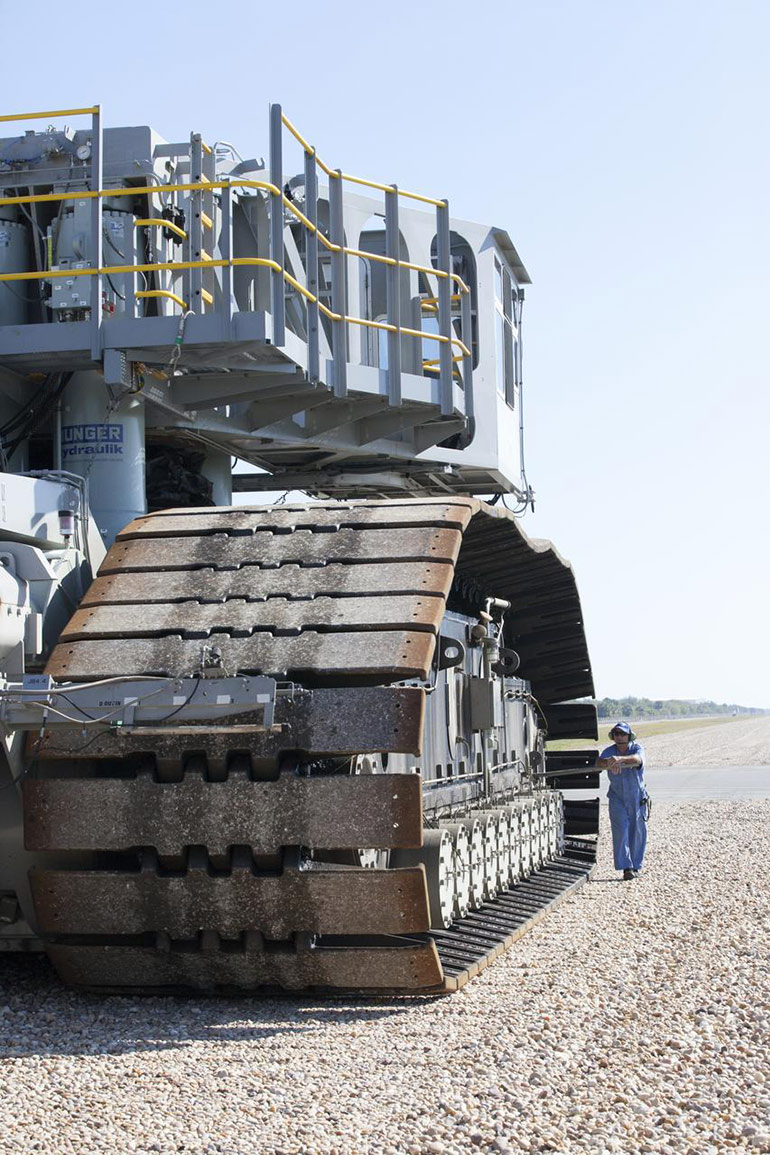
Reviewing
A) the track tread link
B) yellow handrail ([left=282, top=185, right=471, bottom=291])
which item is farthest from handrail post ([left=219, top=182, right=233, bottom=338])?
the track tread link

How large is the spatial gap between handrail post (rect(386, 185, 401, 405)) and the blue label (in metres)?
1.97

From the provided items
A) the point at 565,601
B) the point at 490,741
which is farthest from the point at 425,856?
the point at 565,601

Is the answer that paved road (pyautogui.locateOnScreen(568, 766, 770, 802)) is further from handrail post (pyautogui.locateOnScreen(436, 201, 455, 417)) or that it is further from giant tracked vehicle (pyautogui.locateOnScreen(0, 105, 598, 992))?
handrail post (pyautogui.locateOnScreen(436, 201, 455, 417))

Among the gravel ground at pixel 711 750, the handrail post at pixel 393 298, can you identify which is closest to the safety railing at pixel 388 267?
the handrail post at pixel 393 298

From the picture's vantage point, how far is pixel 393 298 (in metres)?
10.7

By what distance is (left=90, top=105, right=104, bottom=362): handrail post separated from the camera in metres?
8.89

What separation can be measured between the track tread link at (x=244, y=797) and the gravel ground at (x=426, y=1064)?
255 mm

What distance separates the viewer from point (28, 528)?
7.93 m

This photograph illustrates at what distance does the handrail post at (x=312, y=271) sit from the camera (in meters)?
9.57

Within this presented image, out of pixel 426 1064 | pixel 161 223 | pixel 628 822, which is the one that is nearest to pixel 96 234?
pixel 161 223

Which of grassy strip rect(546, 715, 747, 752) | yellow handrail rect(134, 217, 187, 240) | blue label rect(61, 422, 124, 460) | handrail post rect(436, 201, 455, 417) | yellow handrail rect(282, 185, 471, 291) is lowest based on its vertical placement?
grassy strip rect(546, 715, 747, 752)

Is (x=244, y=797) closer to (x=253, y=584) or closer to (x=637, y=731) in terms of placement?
(x=253, y=584)

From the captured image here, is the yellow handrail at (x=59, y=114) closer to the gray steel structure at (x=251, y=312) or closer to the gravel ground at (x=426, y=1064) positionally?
the gray steel structure at (x=251, y=312)

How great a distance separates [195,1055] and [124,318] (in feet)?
14.5
